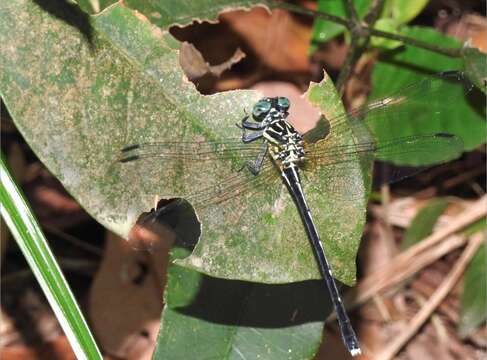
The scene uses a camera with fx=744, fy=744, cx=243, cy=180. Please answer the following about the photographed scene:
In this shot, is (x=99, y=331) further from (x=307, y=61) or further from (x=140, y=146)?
(x=307, y=61)

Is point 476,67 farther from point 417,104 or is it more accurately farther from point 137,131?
point 137,131

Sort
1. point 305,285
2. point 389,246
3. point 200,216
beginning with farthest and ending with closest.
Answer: point 389,246
point 305,285
point 200,216

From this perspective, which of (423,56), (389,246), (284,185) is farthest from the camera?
(389,246)

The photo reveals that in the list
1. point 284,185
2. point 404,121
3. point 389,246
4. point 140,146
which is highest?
point 140,146

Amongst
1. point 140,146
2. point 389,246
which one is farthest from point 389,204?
point 140,146

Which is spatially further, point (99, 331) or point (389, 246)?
point (389, 246)

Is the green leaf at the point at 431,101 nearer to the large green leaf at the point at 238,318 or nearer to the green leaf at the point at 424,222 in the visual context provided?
the green leaf at the point at 424,222

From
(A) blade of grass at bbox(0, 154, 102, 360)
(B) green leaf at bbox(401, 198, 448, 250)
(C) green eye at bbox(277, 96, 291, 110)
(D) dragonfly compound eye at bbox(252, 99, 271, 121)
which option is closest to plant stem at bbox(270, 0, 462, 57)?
(C) green eye at bbox(277, 96, 291, 110)
